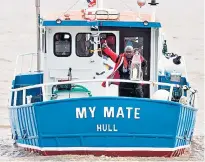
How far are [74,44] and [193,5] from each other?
101 feet

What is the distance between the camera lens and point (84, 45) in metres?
17.1

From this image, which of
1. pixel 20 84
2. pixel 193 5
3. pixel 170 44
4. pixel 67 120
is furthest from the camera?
pixel 193 5

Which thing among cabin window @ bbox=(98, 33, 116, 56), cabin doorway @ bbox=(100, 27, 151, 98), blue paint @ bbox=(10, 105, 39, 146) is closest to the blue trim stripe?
cabin doorway @ bbox=(100, 27, 151, 98)

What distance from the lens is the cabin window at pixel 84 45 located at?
673 inches

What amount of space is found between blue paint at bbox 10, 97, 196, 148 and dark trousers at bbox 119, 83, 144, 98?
0.98 metres

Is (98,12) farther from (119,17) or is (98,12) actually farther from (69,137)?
(69,137)

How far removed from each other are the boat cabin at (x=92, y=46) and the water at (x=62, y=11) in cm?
101

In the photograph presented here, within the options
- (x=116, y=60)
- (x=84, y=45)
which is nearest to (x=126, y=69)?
(x=116, y=60)

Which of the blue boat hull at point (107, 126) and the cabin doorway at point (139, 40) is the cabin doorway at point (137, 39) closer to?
the cabin doorway at point (139, 40)

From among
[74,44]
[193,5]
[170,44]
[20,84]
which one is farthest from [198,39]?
[74,44]

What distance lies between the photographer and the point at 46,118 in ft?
50.4

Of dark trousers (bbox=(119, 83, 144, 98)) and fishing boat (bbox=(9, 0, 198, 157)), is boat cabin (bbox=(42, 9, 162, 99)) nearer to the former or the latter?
fishing boat (bbox=(9, 0, 198, 157))

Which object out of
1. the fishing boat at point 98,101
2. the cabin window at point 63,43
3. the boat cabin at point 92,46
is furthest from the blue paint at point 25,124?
the cabin window at point 63,43

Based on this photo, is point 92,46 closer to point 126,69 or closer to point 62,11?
point 126,69
